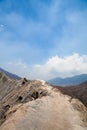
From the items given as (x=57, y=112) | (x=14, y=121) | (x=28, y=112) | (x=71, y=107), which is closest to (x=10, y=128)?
(x=14, y=121)

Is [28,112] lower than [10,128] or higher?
higher

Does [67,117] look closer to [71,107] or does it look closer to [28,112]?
[71,107]

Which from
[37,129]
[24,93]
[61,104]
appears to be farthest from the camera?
[24,93]

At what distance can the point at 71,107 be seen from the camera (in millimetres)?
9094

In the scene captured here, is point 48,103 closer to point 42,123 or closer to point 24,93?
point 42,123

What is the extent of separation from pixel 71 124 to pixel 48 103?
1310 mm

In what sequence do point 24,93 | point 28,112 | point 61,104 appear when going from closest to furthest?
point 28,112, point 61,104, point 24,93

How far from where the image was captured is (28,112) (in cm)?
874

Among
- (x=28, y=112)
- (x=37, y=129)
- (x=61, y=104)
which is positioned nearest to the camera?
(x=37, y=129)

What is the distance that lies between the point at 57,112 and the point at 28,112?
0.91 metres

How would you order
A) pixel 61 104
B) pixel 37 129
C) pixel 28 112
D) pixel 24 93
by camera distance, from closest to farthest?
pixel 37 129 → pixel 28 112 → pixel 61 104 → pixel 24 93

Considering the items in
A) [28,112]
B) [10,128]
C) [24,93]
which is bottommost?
[10,128]

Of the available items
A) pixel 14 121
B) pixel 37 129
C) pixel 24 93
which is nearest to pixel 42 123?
pixel 37 129

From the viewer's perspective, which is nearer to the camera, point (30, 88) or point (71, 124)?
point (71, 124)
